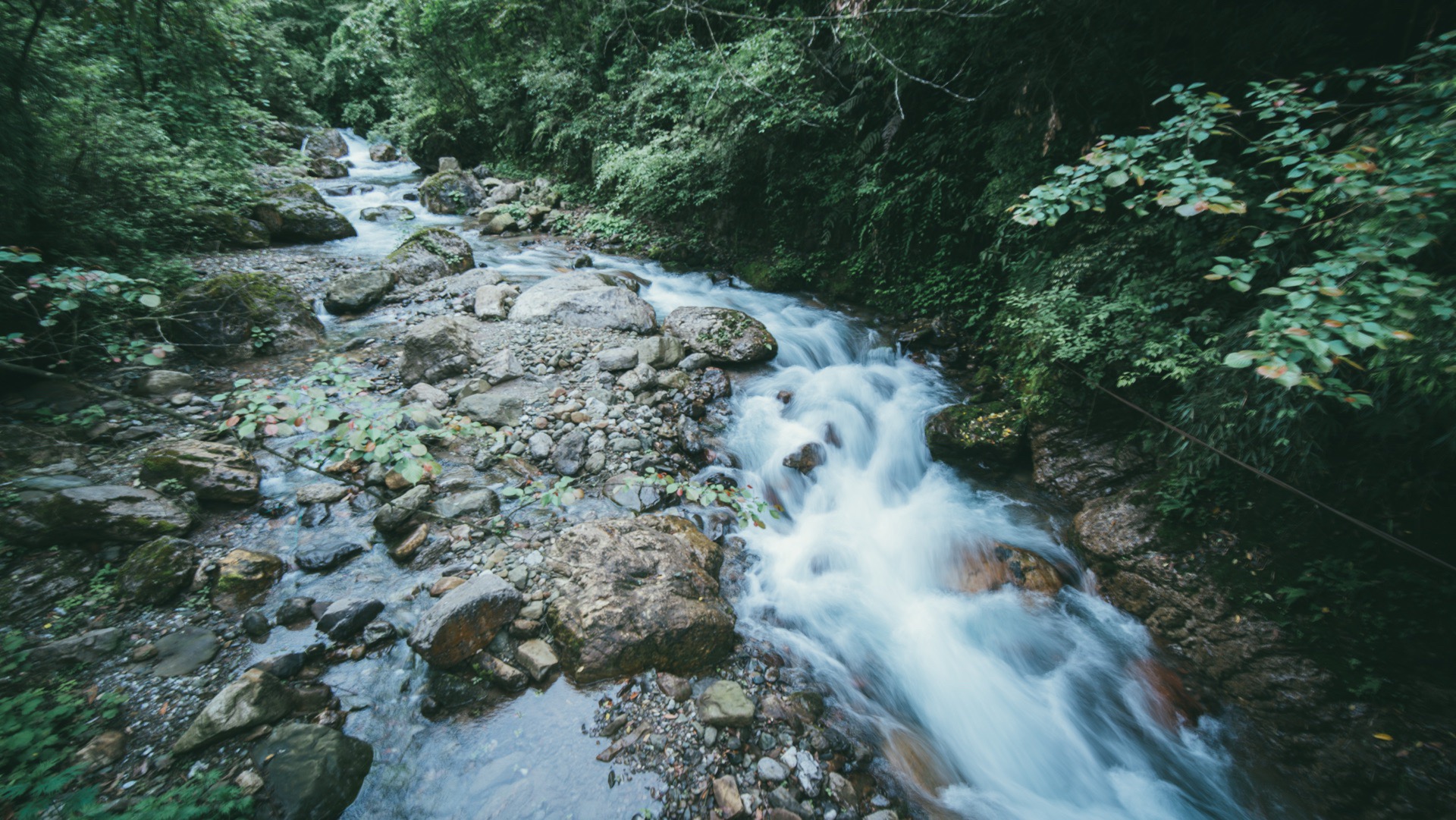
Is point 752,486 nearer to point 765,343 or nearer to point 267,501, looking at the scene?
point 765,343

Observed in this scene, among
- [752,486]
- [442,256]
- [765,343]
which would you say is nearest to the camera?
[752,486]

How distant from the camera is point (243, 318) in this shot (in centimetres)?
568

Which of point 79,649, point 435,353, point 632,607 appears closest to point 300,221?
point 435,353

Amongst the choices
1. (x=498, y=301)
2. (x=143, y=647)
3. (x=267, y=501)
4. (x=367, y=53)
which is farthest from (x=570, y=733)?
A: (x=367, y=53)

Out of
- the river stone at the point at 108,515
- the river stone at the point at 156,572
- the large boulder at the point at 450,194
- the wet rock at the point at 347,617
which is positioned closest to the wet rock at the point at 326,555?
the wet rock at the point at 347,617

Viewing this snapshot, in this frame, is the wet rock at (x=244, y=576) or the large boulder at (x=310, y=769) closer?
the large boulder at (x=310, y=769)

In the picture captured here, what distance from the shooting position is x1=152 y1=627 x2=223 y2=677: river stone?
2814 mm

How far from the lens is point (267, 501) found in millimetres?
4020

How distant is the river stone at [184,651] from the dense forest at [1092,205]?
2.02 metres

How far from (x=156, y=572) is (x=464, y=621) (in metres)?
2.02

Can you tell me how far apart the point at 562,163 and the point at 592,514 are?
40.2 feet

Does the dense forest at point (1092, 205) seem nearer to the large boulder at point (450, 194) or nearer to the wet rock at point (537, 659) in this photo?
the wet rock at point (537, 659)

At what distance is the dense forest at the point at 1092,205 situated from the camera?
2309 mm

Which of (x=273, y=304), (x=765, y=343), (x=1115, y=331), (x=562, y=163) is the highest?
(x=562, y=163)
